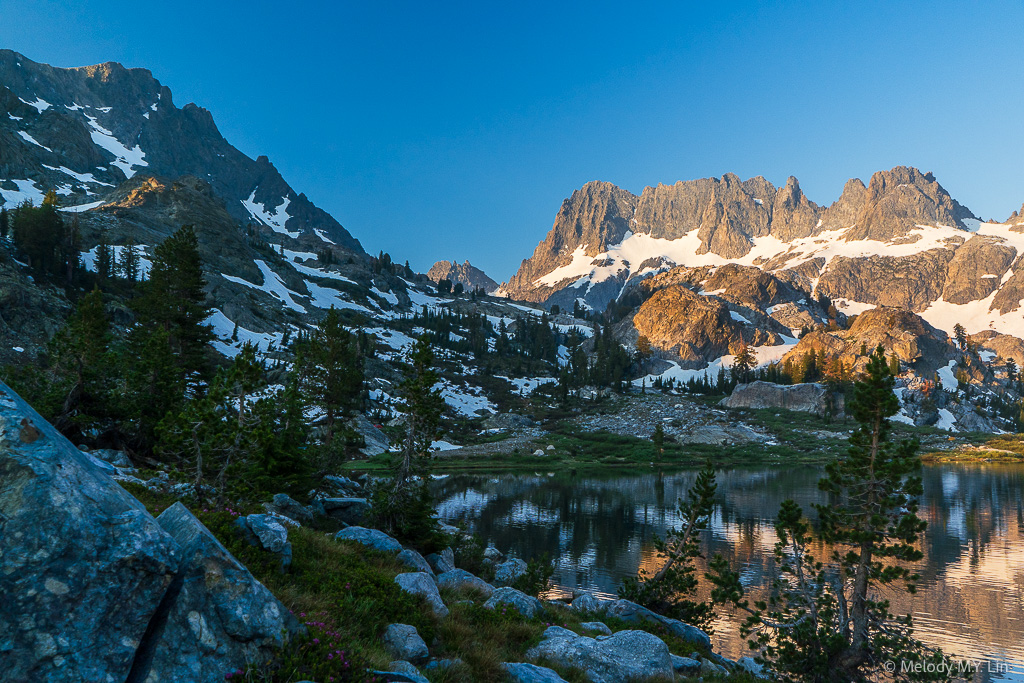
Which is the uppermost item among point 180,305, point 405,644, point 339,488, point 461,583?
point 180,305

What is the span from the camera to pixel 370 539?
55.5ft

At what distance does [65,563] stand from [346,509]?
68.8 ft

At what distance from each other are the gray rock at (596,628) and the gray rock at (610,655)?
3.11 meters

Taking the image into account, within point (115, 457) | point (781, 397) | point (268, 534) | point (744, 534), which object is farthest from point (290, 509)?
point (781, 397)

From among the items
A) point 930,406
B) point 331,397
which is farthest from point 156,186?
point 930,406

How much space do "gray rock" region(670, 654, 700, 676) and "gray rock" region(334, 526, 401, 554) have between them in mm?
9061

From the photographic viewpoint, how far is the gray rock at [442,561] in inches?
852

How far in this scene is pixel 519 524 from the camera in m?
45.6

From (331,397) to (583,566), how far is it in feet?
91.4

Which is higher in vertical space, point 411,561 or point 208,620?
point 208,620

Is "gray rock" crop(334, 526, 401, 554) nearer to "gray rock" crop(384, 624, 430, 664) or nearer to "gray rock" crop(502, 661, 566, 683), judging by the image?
"gray rock" crop(384, 624, 430, 664)

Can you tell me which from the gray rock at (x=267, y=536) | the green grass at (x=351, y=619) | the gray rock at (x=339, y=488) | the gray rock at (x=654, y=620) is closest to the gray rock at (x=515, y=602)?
the green grass at (x=351, y=619)

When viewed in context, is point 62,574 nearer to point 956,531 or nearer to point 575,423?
point 956,531

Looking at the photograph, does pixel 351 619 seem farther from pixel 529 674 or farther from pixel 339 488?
pixel 339 488
